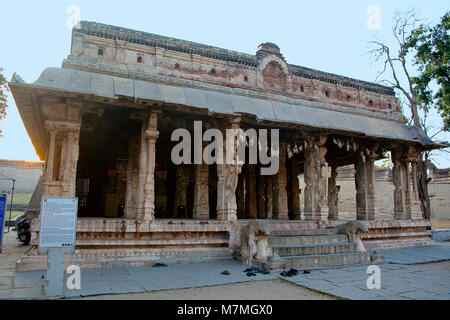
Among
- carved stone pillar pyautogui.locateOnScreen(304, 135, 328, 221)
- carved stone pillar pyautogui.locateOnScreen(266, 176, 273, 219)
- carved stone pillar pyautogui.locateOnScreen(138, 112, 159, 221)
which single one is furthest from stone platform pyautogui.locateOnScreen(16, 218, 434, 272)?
carved stone pillar pyautogui.locateOnScreen(266, 176, 273, 219)

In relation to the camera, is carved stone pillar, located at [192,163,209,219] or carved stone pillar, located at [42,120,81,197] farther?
carved stone pillar, located at [192,163,209,219]

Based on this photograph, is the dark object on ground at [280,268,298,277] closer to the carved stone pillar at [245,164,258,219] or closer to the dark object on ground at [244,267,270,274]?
the dark object on ground at [244,267,270,274]

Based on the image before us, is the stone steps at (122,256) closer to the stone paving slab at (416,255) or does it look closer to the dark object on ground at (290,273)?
the dark object on ground at (290,273)

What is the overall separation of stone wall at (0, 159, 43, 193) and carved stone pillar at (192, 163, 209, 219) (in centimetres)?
2736

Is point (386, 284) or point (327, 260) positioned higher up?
point (327, 260)

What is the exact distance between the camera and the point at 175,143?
41.4 feet

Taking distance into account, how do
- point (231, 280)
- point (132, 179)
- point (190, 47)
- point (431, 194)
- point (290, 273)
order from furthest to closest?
point (431, 194)
point (190, 47)
point (132, 179)
point (290, 273)
point (231, 280)

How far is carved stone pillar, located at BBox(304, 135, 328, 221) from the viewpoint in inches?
398

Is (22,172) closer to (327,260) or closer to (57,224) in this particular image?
(57,224)

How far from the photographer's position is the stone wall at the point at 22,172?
106 ft

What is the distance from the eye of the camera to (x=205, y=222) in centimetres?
847

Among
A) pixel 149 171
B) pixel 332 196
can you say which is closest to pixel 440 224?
pixel 332 196

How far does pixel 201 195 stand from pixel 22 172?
2992 centimetres
